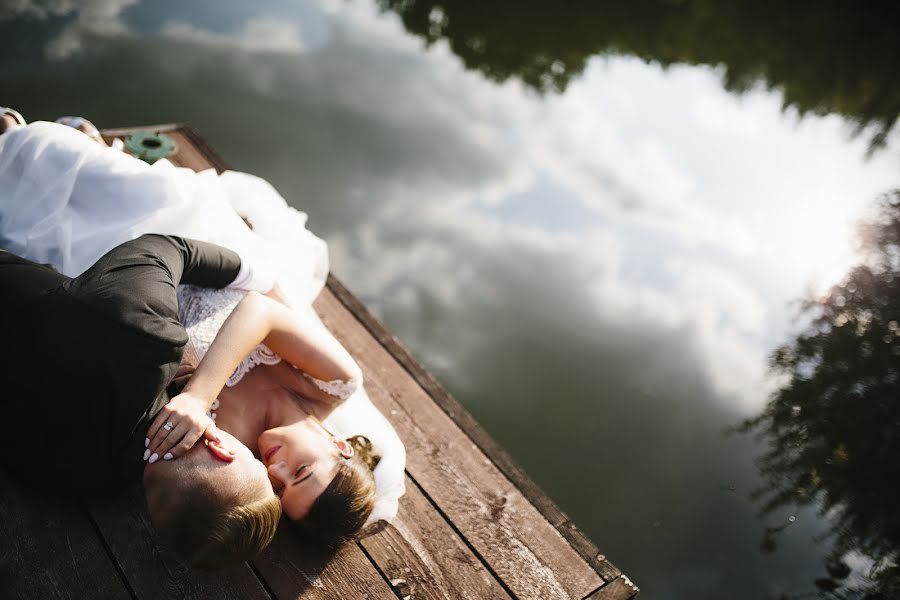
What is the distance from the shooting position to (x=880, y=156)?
7.27 metres

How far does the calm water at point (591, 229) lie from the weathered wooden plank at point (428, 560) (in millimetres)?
1163

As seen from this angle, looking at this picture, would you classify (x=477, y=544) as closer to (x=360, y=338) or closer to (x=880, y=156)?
(x=360, y=338)

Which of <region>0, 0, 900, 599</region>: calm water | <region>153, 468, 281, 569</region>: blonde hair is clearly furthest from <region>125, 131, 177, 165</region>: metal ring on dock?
<region>153, 468, 281, 569</region>: blonde hair

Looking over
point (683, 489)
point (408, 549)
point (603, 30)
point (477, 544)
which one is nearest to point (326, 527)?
point (408, 549)

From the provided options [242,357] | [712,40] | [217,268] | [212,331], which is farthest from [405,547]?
[712,40]

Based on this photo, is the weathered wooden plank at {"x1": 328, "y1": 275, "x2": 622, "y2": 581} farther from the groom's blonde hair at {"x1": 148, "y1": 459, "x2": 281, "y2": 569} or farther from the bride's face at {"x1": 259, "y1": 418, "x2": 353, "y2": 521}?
the groom's blonde hair at {"x1": 148, "y1": 459, "x2": 281, "y2": 569}

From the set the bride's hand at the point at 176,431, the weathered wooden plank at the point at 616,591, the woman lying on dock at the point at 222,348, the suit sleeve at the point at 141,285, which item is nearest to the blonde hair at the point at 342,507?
the woman lying on dock at the point at 222,348

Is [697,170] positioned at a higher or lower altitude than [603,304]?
higher

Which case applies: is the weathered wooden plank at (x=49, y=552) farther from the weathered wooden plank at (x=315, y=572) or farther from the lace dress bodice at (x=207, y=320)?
the lace dress bodice at (x=207, y=320)

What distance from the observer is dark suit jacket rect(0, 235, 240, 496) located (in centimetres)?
157

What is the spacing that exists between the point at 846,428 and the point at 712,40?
743cm

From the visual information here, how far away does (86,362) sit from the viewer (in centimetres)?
156

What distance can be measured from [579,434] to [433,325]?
1177mm

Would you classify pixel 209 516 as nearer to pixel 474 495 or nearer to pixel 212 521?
pixel 212 521
